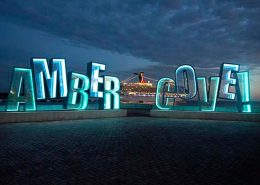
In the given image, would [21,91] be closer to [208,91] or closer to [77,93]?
[77,93]

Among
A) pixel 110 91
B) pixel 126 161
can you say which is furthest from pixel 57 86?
pixel 126 161

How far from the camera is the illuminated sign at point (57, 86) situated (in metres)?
18.1

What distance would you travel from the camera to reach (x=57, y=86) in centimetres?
1959

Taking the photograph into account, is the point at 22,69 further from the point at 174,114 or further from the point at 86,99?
the point at 174,114

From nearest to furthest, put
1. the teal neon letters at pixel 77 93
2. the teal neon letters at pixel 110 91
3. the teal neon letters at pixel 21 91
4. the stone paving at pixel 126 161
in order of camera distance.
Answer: the stone paving at pixel 126 161 < the teal neon letters at pixel 21 91 < the teal neon letters at pixel 77 93 < the teal neon letters at pixel 110 91

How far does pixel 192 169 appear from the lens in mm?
7117

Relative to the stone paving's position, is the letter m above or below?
above

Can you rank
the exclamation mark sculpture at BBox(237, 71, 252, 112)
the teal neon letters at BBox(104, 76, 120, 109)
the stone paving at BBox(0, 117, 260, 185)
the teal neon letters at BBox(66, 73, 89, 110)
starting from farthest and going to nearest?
the teal neon letters at BBox(104, 76, 120, 109), the exclamation mark sculpture at BBox(237, 71, 252, 112), the teal neon letters at BBox(66, 73, 89, 110), the stone paving at BBox(0, 117, 260, 185)

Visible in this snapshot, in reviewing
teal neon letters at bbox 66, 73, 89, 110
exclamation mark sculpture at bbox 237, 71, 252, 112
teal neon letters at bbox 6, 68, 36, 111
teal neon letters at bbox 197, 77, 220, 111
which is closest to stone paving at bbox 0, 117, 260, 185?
teal neon letters at bbox 6, 68, 36, 111

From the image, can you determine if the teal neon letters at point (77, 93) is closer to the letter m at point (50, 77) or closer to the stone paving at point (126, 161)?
the letter m at point (50, 77)

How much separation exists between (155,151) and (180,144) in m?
1.96

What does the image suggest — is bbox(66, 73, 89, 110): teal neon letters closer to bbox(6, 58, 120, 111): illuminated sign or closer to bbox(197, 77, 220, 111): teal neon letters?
bbox(6, 58, 120, 111): illuminated sign

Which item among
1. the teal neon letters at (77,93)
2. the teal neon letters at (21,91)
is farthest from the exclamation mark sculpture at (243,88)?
the teal neon letters at (21,91)

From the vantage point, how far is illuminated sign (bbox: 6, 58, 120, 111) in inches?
713
